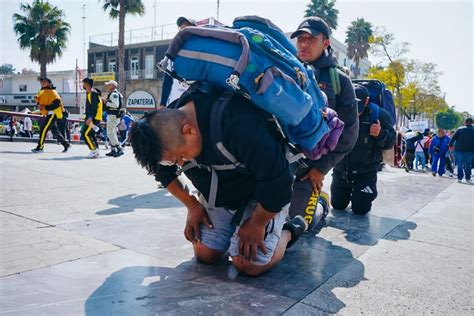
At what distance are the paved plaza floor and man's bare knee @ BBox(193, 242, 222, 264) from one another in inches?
1.7

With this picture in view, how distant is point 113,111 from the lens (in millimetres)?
8961

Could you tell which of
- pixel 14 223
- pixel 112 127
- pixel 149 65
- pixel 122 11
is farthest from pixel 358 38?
pixel 14 223

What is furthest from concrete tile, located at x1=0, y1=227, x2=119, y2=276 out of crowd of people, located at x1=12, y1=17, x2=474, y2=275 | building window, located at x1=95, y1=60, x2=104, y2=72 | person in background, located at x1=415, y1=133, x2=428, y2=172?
building window, located at x1=95, y1=60, x2=104, y2=72

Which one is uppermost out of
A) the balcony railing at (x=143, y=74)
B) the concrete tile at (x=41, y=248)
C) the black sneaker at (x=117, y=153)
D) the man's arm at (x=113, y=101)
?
the balcony railing at (x=143, y=74)

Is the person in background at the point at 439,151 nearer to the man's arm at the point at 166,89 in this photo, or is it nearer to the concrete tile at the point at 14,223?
the man's arm at the point at 166,89

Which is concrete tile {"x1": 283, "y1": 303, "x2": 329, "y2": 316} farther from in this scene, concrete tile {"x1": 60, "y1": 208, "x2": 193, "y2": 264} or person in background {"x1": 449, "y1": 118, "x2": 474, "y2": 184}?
person in background {"x1": 449, "y1": 118, "x2": 474, "y2": 184}

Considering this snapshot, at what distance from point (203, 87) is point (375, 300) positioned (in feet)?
4.68

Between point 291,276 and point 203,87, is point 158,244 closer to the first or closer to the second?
point 291,276

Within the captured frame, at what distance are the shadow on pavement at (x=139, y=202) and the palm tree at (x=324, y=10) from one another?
36.3 m

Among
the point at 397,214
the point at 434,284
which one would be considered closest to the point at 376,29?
the point at 397,214

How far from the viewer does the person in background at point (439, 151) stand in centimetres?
1239

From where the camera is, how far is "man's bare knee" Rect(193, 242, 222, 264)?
7.55 feet

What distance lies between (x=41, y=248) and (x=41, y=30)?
32.3 m

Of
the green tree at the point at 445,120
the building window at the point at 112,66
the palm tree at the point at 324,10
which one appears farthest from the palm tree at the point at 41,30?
the green tree at the point at 445,120
